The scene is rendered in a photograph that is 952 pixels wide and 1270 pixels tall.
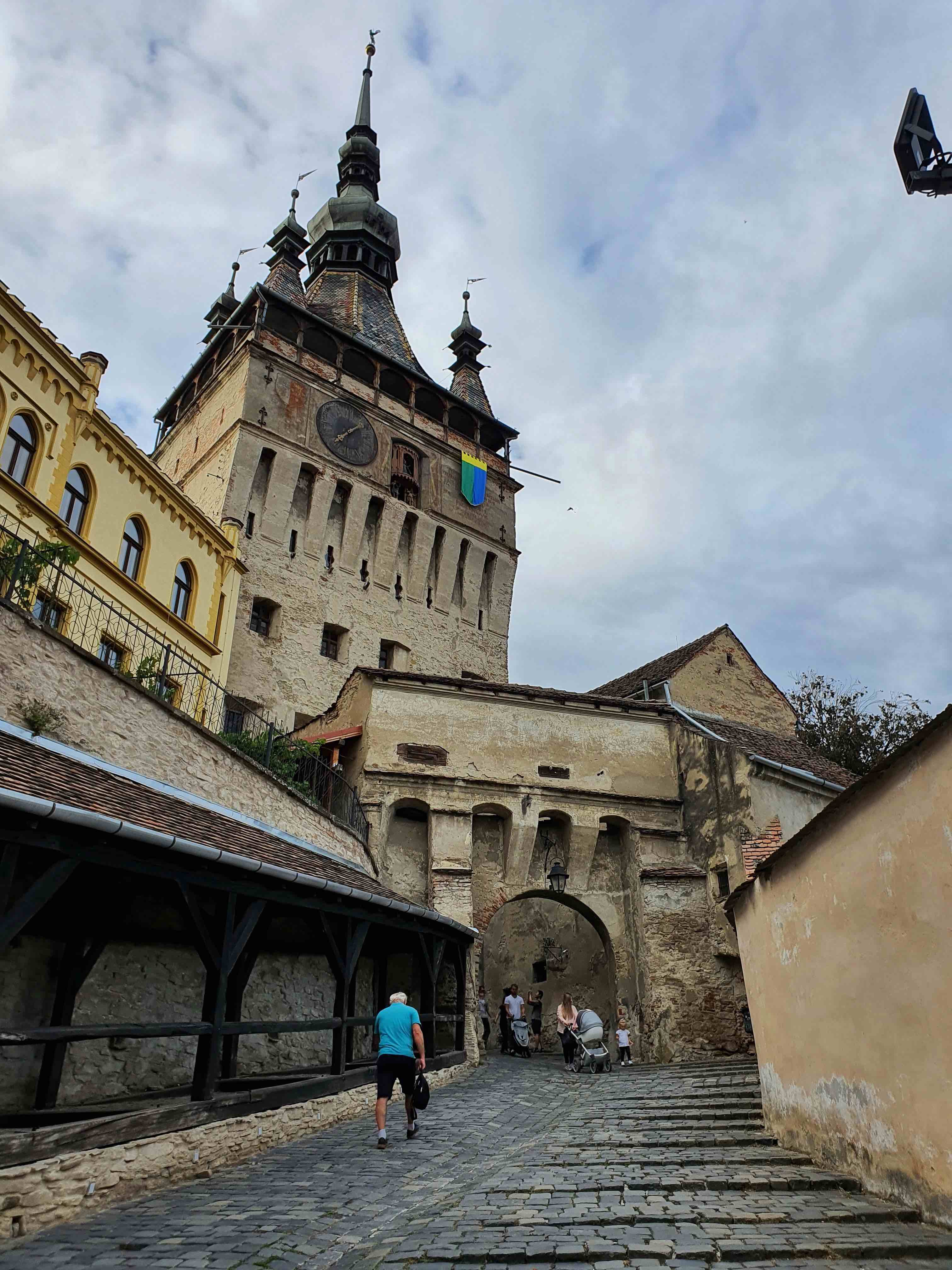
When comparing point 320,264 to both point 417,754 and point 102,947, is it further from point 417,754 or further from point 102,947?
point 102,947

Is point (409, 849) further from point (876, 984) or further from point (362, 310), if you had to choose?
point (362, 310)

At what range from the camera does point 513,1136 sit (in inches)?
320

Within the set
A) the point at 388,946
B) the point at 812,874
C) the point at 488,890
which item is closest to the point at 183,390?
the point at 488,890

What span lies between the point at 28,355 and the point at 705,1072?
16008 millimetres

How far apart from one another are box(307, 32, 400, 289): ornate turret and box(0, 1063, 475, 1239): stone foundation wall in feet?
127

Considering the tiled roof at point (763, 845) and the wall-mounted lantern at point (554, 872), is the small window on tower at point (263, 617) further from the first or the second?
the tiled roof at point (763, 845)

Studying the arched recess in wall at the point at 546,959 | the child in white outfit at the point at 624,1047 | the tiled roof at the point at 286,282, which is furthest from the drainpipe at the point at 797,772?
the tiled roof at the point at 286,282

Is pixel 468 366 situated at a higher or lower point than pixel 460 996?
higher

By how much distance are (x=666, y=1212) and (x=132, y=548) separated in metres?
16.0

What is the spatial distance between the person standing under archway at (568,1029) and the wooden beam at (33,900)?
11381 mm

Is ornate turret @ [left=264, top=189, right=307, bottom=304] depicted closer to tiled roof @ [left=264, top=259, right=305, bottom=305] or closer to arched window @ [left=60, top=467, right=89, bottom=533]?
tiled roof @ [left=264, top=259, right=305, bottom=305]

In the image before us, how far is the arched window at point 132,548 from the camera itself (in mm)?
17578

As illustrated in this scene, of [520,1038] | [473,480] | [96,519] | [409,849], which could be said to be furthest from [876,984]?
[473,480]

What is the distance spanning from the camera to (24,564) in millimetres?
10141
